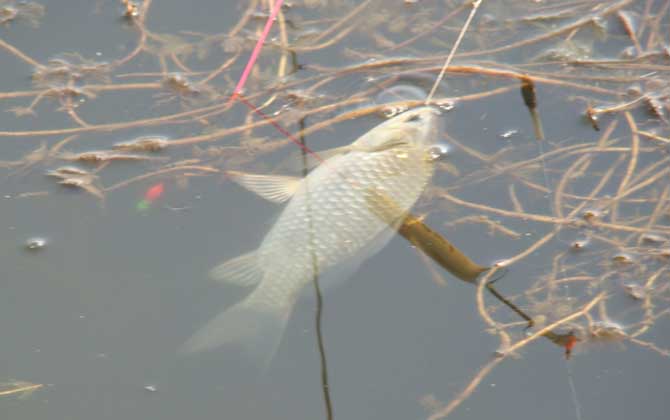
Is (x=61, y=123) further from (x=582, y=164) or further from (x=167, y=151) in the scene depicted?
(x=582, y=164)

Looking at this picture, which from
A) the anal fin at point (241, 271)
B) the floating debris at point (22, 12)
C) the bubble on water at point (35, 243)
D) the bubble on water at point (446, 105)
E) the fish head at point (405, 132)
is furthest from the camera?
the floating debris at point (22, 12)

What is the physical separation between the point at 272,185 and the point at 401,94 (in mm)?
776

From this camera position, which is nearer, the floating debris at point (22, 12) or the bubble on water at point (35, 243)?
the bubble on water at point (35, 243)

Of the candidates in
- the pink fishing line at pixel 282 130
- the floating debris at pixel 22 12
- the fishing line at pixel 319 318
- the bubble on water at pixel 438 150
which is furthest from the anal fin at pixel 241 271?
the floating debris at pixel 22 12

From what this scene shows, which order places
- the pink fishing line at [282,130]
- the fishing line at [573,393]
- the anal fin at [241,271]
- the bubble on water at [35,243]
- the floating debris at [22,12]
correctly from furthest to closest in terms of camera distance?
the floating debris at [22,12]
the pink fishing line at [282,130]
the bubble on water at [35,243]
the anal fin at [241,271]
the fishing line at [573,393]

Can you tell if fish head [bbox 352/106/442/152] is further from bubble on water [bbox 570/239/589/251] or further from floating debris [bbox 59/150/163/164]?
floating debris [bbox 59/150/163/164]

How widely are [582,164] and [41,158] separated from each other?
2136mm

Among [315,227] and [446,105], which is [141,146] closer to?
[315,227]

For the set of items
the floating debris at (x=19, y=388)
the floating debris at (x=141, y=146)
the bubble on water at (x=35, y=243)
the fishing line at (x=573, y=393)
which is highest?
the floating debris at (x=141, y=146)

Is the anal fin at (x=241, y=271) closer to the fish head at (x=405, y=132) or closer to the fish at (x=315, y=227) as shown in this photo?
the fish at (x=315, y=227)

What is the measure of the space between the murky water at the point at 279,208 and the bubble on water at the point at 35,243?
2 cm

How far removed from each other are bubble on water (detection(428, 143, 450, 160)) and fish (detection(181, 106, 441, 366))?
0.24 ft

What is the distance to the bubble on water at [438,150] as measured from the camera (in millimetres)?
3797

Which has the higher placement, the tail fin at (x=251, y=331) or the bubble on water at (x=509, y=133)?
the bubble on water at (x=509, y=133)
